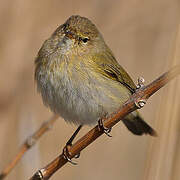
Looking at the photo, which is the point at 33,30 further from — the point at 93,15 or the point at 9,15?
the point at 93,15

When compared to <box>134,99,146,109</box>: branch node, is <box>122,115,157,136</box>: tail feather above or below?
above

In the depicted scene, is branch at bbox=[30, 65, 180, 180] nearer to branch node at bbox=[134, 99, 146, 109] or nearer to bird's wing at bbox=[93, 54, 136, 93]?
branch node at bbox=[134, 99, 146, 109]

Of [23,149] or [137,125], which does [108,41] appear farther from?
[23,149]

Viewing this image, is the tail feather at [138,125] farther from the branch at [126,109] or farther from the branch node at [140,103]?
the branch node at [140,103]

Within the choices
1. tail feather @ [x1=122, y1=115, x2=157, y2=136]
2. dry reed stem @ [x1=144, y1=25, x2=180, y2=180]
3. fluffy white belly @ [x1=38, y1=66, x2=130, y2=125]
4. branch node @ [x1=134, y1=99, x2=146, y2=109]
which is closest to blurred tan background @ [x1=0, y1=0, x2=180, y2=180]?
tail feather @ [x1=122, y1=115, x2=157, y2=136]

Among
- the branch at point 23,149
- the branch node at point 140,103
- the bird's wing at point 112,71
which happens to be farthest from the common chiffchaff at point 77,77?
the branch node at point 140,103
